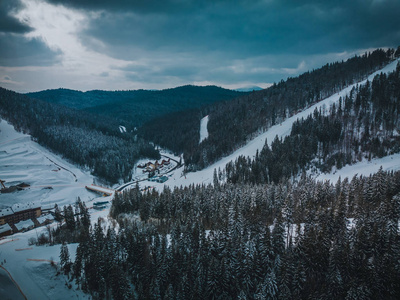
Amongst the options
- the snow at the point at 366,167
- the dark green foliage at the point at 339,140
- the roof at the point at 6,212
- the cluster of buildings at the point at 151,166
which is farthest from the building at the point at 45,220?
the snow at the point at 366,167

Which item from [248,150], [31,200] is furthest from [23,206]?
[248,150]

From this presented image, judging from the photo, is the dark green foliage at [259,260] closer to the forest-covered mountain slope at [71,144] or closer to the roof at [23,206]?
the roof at [23,206]

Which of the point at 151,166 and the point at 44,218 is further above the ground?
the point at 151,166

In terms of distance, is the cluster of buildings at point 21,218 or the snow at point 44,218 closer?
the cluster of buildings at point 21,218

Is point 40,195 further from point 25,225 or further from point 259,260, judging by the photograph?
point 259,260

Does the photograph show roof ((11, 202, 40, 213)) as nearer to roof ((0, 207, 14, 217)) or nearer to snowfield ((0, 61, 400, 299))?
roof ((0, 207, 14, 217))

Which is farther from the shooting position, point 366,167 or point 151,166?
point 151,166

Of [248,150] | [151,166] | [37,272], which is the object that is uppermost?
[248,150]

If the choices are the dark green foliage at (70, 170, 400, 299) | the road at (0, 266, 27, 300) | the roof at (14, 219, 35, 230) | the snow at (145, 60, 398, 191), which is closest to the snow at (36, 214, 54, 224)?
the roof at (14, 219, 35, 230)
